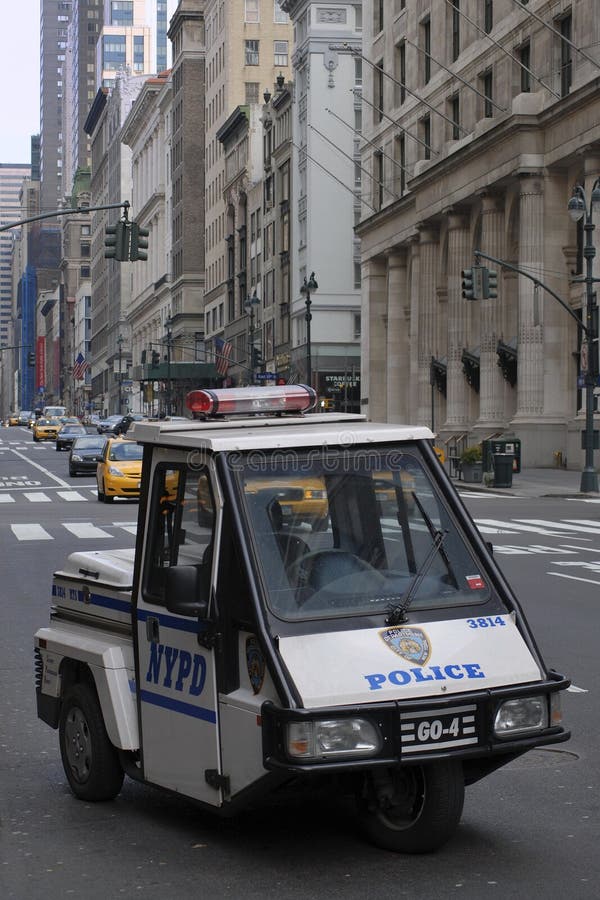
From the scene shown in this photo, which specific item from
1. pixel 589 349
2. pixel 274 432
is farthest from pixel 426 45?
pixel 274 432

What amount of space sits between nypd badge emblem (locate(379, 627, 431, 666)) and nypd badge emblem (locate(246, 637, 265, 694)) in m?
0.52

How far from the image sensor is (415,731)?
579 cm

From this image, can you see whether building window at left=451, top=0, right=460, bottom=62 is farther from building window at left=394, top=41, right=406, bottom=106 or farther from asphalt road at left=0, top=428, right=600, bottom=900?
asphalt road at left=0, top=428, right=600, bottom=900

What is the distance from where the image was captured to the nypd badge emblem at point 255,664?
5941 mm

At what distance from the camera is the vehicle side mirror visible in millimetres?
6156

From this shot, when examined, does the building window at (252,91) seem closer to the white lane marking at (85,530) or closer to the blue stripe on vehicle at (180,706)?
the white lane marking at (85,530)

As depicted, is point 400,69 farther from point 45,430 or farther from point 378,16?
point 45,430

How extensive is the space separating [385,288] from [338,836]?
2731 inches

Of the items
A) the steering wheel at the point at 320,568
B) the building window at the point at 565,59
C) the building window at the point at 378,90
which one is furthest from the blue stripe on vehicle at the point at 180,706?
the building window at the point at 378,90

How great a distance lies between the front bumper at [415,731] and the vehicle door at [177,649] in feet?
1.69

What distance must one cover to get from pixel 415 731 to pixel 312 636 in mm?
569

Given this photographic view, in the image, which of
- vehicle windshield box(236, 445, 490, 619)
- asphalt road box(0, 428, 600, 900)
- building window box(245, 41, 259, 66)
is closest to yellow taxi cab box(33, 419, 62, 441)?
building window box(245, 41, 259, 66)

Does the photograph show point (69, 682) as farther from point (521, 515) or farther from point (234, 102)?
point (234, 102)

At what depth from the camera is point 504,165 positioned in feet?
174
